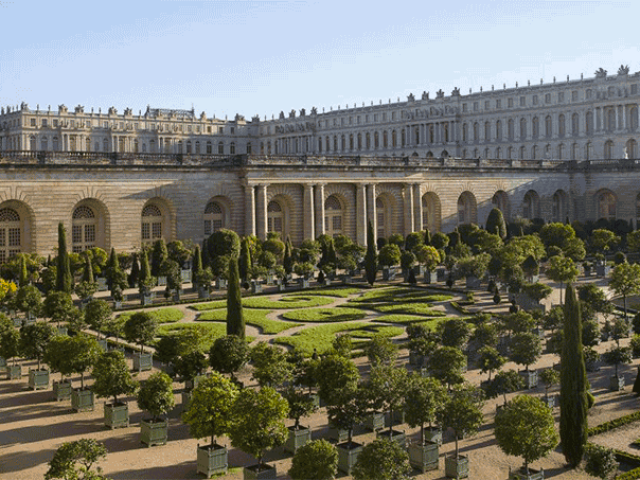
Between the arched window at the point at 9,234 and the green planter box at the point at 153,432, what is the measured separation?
109 ft

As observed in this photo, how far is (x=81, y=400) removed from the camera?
82.9 ft

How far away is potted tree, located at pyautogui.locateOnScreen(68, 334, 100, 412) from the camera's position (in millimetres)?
25203

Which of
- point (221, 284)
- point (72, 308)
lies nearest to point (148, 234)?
point (221, 284)

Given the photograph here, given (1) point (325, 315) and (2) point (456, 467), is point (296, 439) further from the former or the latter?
(1) point (325, 315)

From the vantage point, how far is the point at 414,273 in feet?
174

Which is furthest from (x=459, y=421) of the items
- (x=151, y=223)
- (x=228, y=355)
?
(x=151, y=223)

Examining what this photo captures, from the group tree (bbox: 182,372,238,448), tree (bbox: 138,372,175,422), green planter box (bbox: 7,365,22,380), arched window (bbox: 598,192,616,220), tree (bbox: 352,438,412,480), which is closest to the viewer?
tree (bbox: 352,438,412,480)

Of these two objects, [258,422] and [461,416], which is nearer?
[258,422]

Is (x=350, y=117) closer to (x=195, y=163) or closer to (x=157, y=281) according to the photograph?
(x=195, y=163)

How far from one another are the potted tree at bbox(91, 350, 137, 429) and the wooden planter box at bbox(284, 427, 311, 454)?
16.6 feet

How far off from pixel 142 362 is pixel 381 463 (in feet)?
49.7

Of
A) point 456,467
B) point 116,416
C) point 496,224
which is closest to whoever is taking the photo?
point 456,467

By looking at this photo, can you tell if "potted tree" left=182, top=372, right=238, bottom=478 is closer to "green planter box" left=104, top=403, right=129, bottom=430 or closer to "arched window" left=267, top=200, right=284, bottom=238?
"green planter box" left=104, top=403, right=129, bottom=430

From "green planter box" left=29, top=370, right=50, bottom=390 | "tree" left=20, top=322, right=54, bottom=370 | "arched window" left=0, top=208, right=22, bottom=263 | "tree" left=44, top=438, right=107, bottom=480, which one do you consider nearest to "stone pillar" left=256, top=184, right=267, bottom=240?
"arched window" left=0, top=208, right=22, bottom=263
